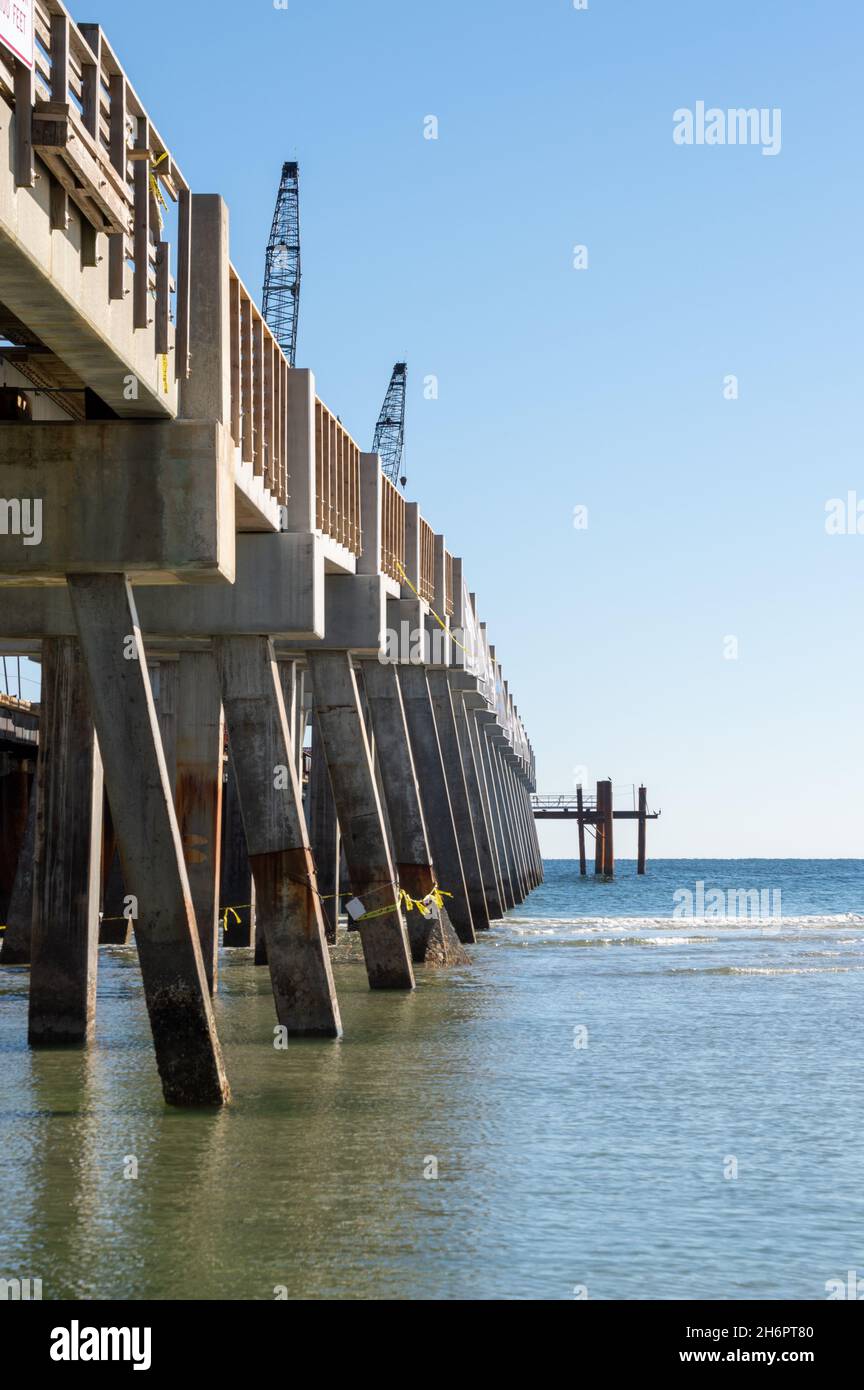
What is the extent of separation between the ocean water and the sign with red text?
5669 millimetres

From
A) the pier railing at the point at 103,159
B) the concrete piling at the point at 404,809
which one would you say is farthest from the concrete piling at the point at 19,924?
the pier railing at the point at 103,159

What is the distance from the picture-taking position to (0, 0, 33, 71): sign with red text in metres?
8.53

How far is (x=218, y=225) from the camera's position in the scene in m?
13.9

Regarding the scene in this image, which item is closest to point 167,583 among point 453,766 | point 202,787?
point 202,787

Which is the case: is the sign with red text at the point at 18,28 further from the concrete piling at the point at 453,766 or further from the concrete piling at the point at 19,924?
the concrete piling at the point at 453,766

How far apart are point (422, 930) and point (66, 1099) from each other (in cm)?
1367

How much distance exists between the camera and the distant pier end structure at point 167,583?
34.5ft

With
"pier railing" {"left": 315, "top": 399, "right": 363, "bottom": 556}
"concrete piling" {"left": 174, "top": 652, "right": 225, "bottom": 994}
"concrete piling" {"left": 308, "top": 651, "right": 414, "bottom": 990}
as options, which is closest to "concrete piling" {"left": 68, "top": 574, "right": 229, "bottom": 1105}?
"pier railing" {"left": 315, "top": 399, "right": 363, "bottom": 556}

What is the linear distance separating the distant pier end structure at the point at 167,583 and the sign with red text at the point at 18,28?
119 mm

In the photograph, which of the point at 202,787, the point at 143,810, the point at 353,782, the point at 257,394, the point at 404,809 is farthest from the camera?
the point at 404,809

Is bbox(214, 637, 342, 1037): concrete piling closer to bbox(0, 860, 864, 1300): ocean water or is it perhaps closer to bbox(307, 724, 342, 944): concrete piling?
bbox(0, 860, 864, 1300): ocean water

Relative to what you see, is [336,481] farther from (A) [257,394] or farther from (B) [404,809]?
(B) [404,809]

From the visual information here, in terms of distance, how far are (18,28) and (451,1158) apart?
7104mm

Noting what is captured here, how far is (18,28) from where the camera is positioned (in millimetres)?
8781
